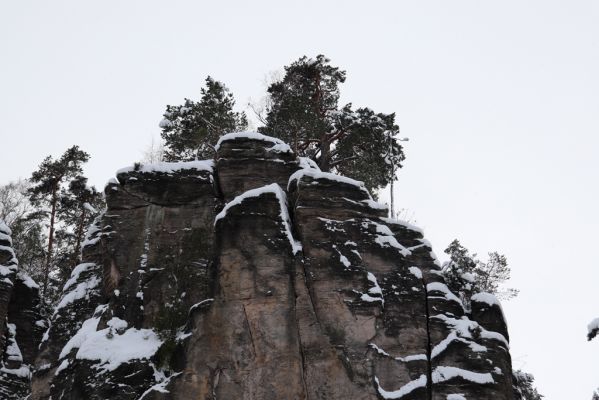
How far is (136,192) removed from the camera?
2162cm

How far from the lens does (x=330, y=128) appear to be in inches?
1223

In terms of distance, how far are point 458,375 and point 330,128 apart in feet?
51.3

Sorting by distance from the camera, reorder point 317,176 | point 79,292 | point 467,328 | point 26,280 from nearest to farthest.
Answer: point 467,328
point 317,176
point 79,292
point 26,280

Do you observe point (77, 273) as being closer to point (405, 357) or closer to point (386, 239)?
point (386, 239)

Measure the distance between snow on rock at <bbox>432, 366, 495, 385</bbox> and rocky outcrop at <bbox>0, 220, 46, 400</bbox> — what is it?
57.1 ft

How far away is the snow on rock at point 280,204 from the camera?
19.5 m

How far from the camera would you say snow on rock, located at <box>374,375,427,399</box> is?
17484mm

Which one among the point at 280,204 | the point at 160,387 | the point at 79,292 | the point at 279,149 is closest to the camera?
the point at 160,387

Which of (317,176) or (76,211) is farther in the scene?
(76,211)

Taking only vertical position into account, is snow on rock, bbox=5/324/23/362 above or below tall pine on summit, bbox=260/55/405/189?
below

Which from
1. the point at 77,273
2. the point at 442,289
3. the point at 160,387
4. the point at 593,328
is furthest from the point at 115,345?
the point at 593,328

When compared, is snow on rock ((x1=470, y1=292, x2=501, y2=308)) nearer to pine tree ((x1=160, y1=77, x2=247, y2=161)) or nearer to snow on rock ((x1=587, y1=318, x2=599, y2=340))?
snow on rock ((x1=587, y1=318, x2=599, y2=340))

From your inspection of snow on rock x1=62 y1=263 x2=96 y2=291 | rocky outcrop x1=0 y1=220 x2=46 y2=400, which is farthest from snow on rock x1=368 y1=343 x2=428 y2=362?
rocky outcrop x1=0 y1=220 x2=46 y2=400

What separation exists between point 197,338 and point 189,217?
4.78m
